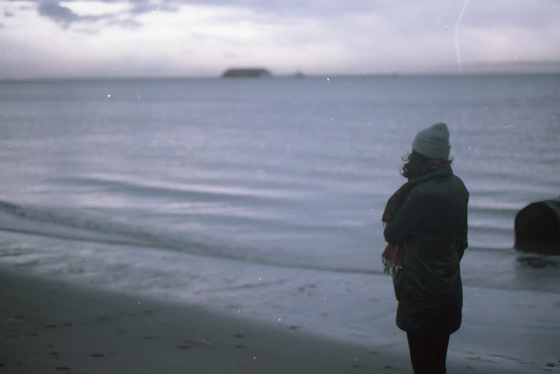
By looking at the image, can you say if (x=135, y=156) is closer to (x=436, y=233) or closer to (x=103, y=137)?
(x=103, y=137)

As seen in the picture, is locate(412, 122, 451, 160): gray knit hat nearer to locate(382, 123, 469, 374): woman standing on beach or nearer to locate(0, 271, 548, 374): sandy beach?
locate(382, 123, 469, 374): woman standing on beach

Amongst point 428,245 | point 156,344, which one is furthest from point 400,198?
point 156,344

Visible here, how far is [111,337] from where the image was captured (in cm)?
500

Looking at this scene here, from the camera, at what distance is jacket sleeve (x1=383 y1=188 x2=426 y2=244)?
119 inches

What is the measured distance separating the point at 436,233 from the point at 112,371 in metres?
2.56

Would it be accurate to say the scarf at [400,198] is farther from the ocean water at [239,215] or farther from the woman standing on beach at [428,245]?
the ocean water at [239,215]

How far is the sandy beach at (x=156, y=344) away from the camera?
4.36 meters

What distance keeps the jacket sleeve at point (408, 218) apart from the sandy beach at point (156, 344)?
1877 mm

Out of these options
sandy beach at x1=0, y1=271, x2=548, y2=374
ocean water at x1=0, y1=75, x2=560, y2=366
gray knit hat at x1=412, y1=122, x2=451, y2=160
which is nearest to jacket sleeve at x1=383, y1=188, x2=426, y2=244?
gray knit hat at x1=412, y1=122, x2=451, y2=160

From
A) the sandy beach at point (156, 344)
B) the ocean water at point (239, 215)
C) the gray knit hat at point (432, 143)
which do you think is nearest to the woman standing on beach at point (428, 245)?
the gray knit hat at point (432, 143)

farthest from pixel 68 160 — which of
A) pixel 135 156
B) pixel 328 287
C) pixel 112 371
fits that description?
pixel 112 371

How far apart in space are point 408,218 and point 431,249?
0.73 ft

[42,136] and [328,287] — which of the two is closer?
[328,287]

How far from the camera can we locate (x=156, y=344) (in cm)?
490
